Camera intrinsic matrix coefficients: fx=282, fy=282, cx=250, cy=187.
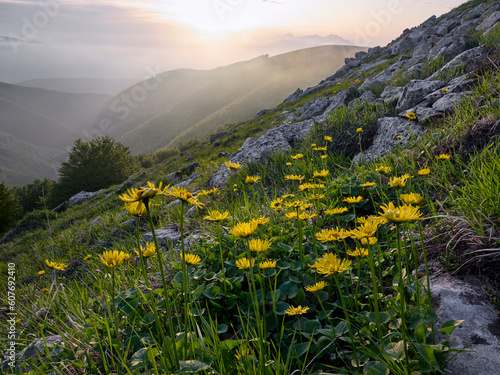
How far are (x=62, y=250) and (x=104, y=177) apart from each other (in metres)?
29.6

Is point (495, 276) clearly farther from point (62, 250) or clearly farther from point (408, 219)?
point (62, 250)

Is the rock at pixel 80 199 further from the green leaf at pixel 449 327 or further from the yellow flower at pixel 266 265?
the green leaf at pixel 449 327

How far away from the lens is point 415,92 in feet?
18.7

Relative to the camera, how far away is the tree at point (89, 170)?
111 feet

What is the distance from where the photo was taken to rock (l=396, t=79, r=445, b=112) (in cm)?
567

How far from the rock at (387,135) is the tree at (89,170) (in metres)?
36.0

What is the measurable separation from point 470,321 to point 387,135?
4222 millimetres

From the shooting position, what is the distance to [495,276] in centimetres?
167

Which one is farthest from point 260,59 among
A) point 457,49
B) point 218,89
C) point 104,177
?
point 457,49

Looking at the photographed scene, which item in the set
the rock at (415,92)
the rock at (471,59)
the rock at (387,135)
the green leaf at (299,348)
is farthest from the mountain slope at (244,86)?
the green leaf at (299,348)

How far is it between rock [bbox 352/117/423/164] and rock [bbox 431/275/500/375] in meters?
3.19

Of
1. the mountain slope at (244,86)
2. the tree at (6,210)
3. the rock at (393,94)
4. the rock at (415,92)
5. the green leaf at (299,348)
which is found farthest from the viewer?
the mountain slope at (244,86)

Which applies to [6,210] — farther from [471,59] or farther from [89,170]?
[471,59]

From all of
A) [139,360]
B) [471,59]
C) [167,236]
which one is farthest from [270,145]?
[139,360]
